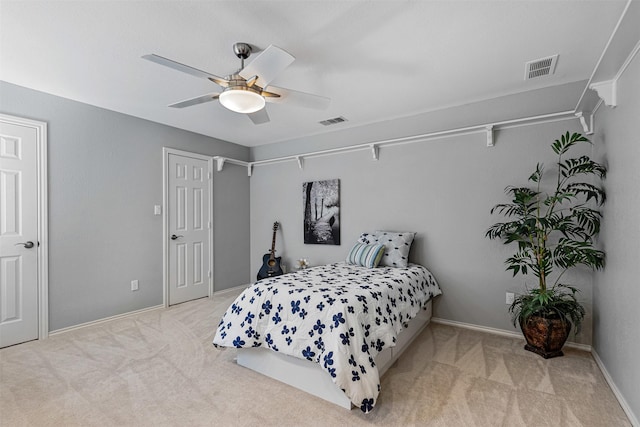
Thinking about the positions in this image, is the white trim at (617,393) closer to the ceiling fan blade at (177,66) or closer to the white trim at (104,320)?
the ceiling fan blade at (177,66)

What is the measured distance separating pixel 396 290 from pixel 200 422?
1.66m

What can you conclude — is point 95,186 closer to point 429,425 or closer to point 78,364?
point 78,364

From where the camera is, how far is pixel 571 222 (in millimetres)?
2717

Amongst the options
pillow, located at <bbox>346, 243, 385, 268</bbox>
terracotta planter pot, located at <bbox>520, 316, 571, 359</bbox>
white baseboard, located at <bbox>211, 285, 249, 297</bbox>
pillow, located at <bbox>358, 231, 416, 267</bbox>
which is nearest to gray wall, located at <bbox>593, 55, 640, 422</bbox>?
terracotta planter pot, located at <bbox>520, 316, 571, 359</bbox>

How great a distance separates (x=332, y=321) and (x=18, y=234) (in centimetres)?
311

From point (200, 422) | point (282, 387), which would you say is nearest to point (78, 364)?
point (200, 422)

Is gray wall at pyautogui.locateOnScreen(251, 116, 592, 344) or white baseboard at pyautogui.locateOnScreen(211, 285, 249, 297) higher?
gray wall at pyautogui.locateOnScreen(251, 116, 592, 344)

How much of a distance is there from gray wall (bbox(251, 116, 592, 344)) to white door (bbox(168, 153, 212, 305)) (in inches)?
70.2

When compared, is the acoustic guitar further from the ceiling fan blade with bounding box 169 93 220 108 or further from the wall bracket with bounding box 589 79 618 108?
the wall bracket with bounding box 589 79 618 108

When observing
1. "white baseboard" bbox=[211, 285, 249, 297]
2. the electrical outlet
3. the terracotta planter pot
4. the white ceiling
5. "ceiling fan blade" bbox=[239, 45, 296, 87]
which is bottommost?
"white baseboard" bbox=[211, 285, 249, 297]

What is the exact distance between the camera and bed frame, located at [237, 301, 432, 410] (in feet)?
6.56

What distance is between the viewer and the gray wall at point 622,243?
179cm

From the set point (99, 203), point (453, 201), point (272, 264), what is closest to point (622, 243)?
point (453, 201)

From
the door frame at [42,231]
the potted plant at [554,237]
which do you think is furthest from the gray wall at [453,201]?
the door frame at [42,231]
